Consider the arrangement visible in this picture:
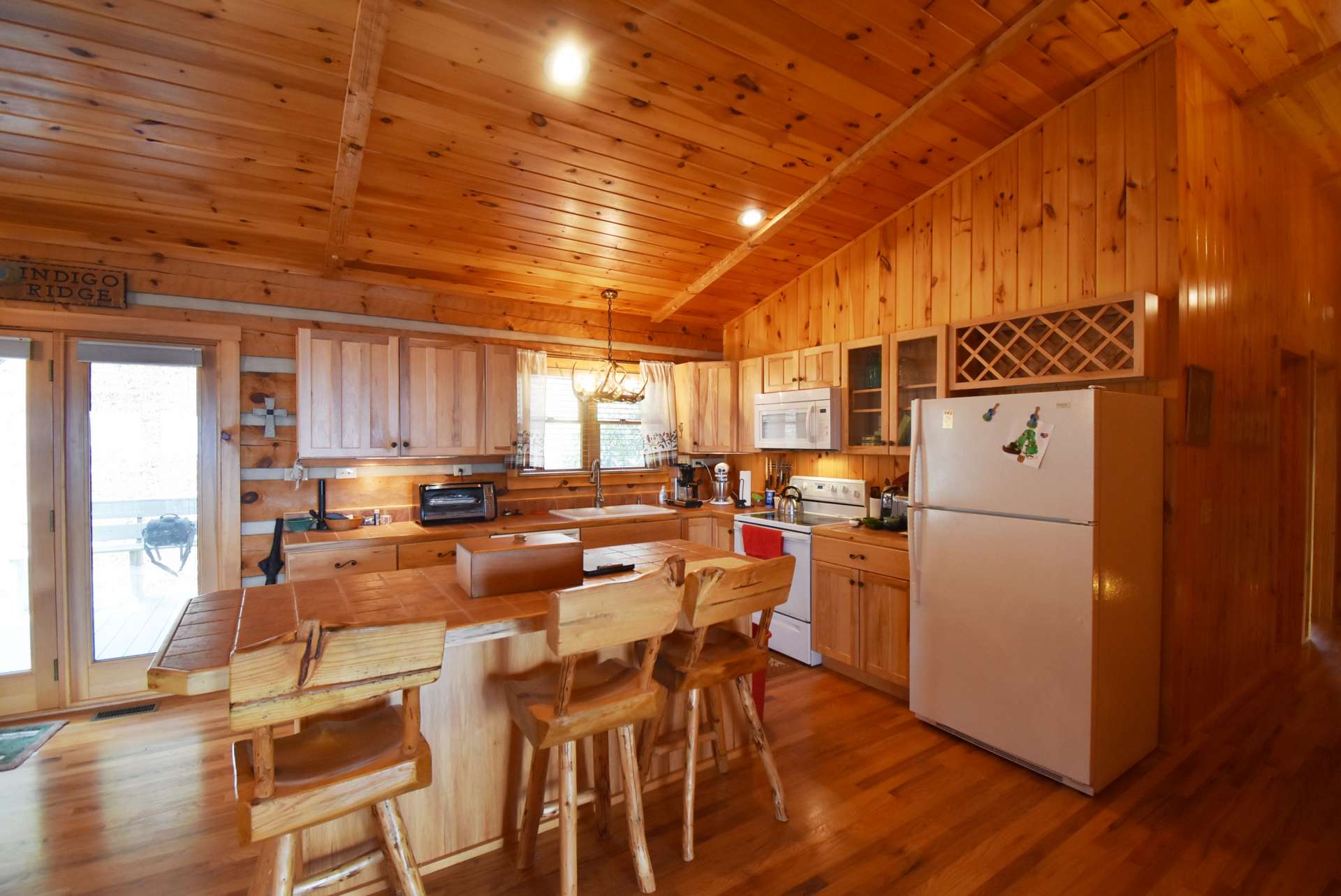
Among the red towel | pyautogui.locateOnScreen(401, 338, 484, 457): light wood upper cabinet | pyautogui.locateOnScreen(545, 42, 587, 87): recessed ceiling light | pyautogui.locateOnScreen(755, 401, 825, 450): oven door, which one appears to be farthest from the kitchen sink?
pyautogui.locateOnScreen(545, 42, 587, 87): recessed ceiling light

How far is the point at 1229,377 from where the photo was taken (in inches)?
120

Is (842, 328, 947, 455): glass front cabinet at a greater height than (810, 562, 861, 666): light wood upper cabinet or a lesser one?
greater

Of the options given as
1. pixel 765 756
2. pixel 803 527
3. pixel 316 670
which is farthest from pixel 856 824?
pixel 316 670

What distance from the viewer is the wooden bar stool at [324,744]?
1.20m

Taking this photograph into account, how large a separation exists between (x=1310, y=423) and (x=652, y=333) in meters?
4.79

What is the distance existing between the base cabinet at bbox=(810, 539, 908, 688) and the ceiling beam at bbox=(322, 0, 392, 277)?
3.18 metres

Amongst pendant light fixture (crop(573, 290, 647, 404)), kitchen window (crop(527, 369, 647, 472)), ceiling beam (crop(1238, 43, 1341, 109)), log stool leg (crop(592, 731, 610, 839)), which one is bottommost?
log stool leg (crop(592, 731, 610, 839))

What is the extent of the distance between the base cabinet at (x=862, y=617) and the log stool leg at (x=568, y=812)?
6.97 feet

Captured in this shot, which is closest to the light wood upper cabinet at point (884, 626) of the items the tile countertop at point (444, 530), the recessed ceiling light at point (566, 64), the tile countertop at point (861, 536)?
the tile countertop at point (861, 536)

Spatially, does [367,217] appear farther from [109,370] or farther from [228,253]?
[109,370]

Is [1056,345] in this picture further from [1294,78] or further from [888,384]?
[1294,78]

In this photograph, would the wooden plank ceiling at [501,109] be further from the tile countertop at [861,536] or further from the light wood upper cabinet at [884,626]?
the light wood upper cabinet at [884,626]

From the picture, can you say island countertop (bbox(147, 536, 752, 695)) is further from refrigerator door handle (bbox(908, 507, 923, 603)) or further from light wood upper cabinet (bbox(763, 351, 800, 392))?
light wood upper cabinet (bbox(763, 351, 800, 392))

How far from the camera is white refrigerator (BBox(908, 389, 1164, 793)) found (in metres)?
2.34
